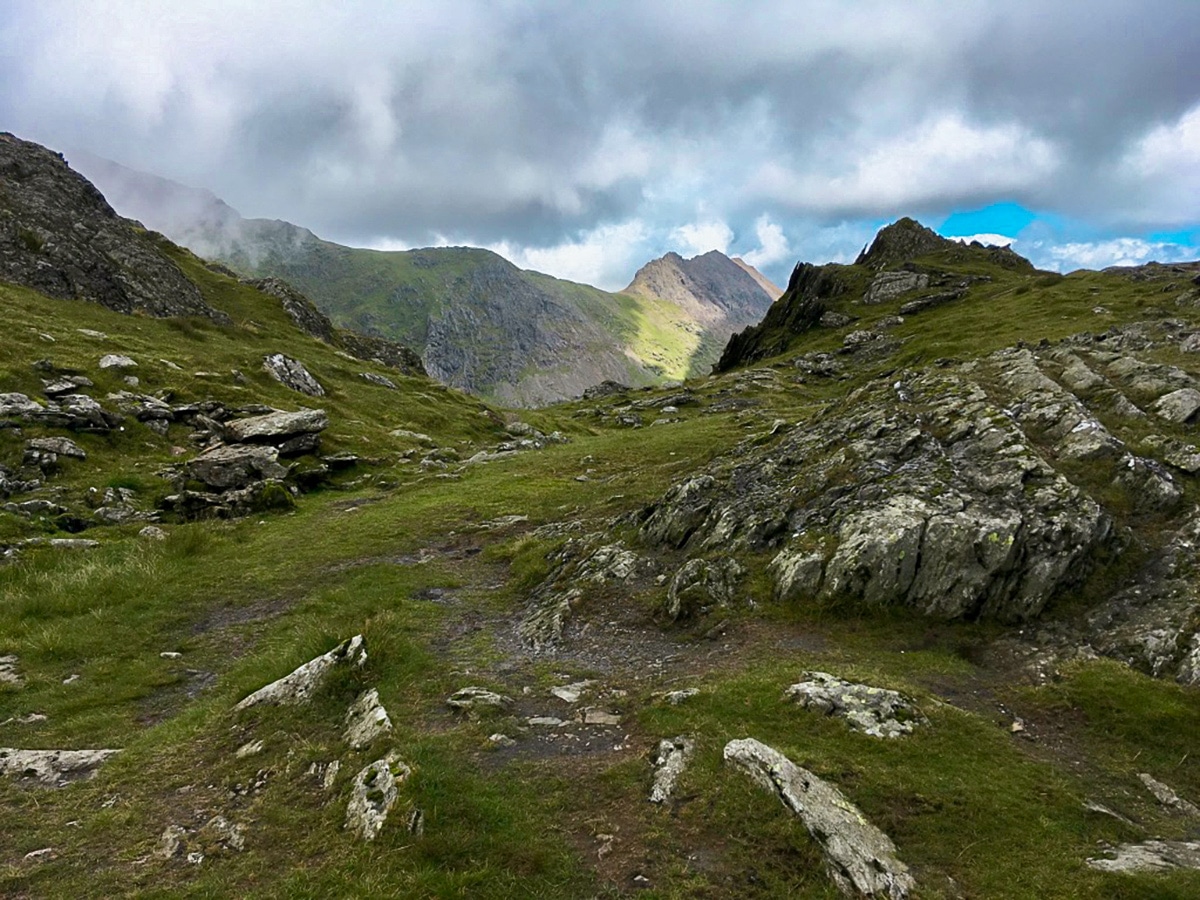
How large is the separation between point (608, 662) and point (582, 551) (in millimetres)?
7889

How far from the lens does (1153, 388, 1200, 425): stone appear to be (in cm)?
2103

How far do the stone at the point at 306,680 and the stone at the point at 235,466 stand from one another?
2728cm

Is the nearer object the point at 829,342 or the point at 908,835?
the point at 908,835

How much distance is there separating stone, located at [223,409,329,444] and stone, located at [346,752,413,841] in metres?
39.6

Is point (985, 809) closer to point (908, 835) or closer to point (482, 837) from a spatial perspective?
point (908, 835)

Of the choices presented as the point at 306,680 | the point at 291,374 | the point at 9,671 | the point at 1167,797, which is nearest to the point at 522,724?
the point at 306,680

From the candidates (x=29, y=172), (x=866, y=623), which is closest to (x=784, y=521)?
(x=866, y=623)

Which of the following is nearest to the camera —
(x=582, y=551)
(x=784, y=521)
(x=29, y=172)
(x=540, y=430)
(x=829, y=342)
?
Result: (x=784, y=521)

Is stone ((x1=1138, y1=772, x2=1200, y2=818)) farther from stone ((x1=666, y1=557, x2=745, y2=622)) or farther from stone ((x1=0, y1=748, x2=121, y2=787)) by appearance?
stone ((x1=0, y1=748, x2=121, y2=787))

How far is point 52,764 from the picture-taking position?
36.5 ft

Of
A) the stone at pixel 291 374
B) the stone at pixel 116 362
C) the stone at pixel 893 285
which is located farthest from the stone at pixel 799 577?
the stone at pixel 893 285

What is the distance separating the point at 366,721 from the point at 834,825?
343 inches

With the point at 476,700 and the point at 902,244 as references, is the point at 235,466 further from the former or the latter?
the point at 902,244

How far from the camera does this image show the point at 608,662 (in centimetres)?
1614
